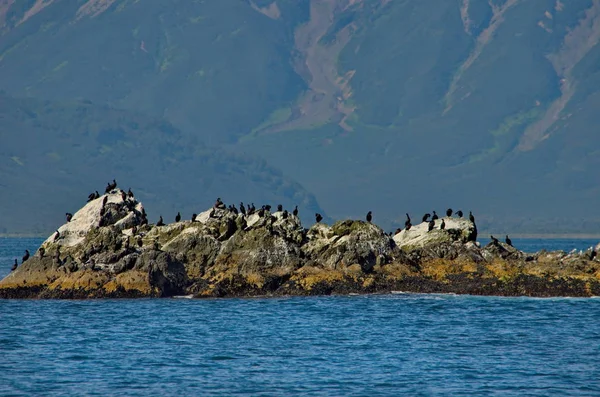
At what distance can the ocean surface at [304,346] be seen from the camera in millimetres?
45594

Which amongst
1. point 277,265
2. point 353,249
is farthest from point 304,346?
point 353,249

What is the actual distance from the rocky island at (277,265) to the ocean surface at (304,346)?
1048 millimetres

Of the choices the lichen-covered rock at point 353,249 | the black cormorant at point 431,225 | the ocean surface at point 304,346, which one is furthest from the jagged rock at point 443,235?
the ocean surface at point 304,346

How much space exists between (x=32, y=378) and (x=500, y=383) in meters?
17.0

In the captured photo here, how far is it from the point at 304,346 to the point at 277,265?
17.6 m

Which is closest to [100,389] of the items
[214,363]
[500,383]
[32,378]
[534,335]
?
[32,378]

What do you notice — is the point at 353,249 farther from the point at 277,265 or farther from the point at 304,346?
the point at 304,346

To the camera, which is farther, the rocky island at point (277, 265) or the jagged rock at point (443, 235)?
the jagged rock at point (443, 235)

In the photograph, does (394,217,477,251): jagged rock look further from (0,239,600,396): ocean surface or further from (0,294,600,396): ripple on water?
(0,294,600,396): ripple on water

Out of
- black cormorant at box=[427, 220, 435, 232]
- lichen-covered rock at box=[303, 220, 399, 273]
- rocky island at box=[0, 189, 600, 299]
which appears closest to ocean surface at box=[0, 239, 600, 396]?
rocky island at box=[0, 189, 600, 299]

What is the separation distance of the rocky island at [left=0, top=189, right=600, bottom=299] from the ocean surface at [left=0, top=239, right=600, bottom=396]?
1.05 m

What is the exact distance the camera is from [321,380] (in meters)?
46.5

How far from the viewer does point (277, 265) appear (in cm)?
7269

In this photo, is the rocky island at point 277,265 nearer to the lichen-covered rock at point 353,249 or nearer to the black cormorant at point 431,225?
the lichen-covered rock at point 353,249
